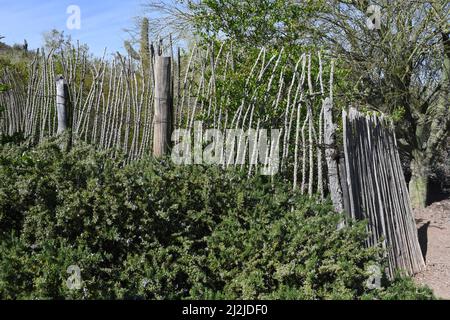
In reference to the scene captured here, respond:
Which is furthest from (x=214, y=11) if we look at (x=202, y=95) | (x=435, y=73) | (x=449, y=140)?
A: (x=449, y=140)

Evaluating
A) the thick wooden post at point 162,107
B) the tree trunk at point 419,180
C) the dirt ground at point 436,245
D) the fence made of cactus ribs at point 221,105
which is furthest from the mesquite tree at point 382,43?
the thick wooden post at point 162,107

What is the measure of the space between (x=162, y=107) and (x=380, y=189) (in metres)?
2.24

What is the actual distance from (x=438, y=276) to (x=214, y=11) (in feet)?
15.0

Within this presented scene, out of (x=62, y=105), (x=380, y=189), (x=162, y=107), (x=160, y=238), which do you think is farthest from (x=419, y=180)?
(x=160, y=238)

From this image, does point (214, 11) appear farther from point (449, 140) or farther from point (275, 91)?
point (449, 140)

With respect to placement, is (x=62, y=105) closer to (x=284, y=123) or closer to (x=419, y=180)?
(x=284, y=123)

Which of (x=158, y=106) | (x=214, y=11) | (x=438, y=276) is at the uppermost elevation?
(x=214, y=11)

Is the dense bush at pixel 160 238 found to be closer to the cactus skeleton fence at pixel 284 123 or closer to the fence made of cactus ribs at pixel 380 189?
the fence made of cactus ribs at pixel 380 189

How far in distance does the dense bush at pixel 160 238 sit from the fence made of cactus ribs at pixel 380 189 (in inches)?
18.8

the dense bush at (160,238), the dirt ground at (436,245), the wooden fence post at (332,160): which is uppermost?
the wooden fence post at (332,160)

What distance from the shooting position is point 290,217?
402 centimetres

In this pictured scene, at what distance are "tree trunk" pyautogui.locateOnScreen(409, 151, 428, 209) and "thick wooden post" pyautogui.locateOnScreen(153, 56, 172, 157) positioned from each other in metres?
4.23

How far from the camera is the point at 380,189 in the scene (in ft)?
16.5

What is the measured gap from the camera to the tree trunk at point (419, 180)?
782cm
